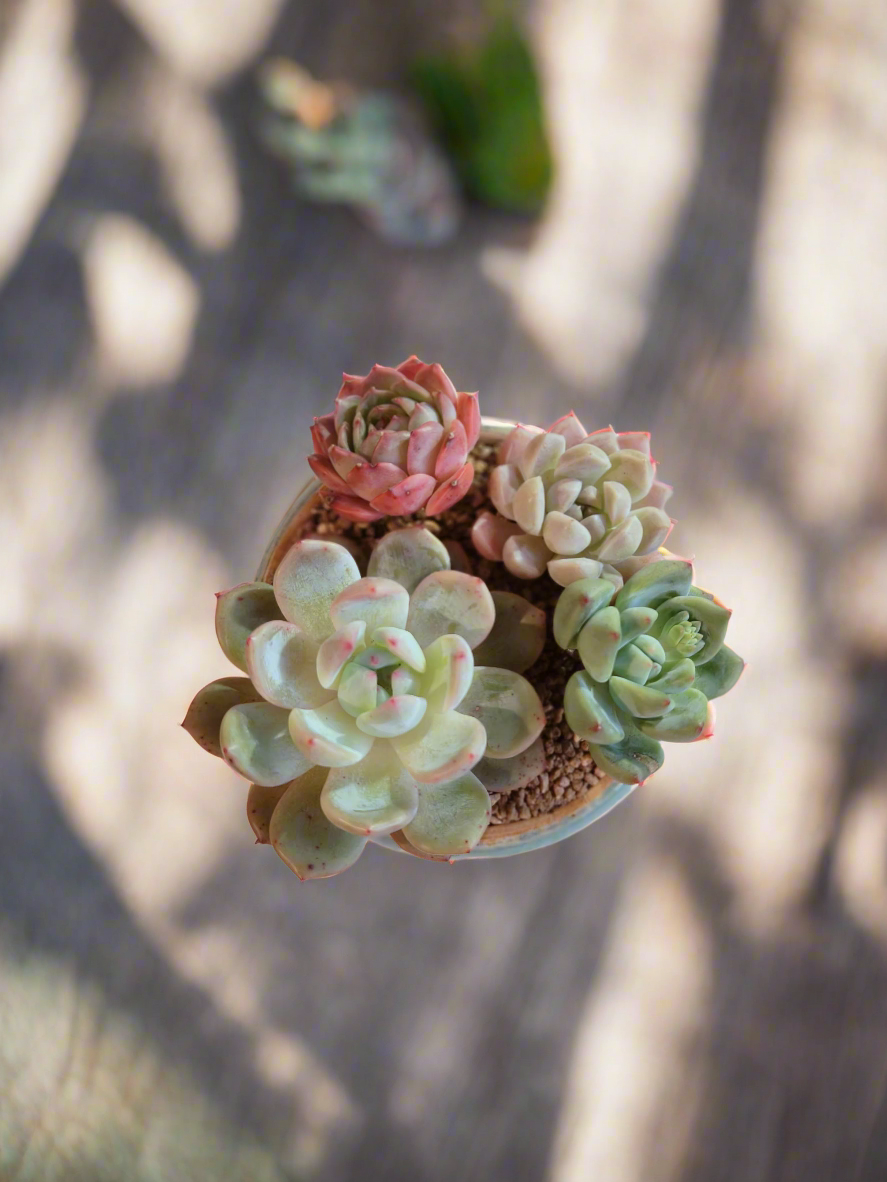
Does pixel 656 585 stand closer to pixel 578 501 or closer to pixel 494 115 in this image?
pixel 578 501

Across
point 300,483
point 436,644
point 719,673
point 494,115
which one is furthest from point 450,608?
point 494,115

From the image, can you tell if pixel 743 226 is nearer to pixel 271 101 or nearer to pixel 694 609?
pixel 271 101

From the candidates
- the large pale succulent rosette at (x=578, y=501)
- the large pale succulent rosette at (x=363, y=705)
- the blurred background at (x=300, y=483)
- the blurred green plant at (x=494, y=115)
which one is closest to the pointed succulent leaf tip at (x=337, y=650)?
the large pale succulent rosette at (x=363, y=705)

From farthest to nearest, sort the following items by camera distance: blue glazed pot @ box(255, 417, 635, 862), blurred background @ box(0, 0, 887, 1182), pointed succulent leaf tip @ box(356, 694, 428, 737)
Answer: blurred background @ box(0, 0, 887, 1182) < blue glazed pot @ box(255, 417, 635, 862) < pointed succulent leaf tip @ box(356, 694, 428, 737)

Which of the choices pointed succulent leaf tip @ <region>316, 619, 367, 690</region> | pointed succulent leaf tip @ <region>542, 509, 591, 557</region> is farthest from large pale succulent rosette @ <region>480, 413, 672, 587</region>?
pointed succulent leaf tip @ <region>316, 619, 367, 690</region>

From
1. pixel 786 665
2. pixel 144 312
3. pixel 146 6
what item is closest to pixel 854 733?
pixel 786 665

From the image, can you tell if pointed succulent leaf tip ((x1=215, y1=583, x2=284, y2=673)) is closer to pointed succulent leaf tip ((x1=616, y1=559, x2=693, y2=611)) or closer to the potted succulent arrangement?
the potted succulent arrangement

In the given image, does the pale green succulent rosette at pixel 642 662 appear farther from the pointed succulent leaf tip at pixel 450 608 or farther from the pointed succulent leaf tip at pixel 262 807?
the pointed succulent leaf tip at pixel 262 807
